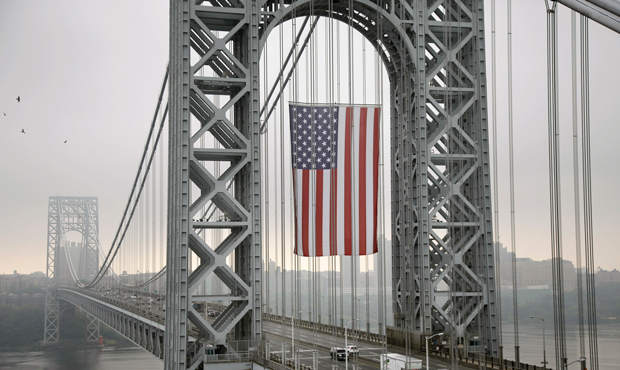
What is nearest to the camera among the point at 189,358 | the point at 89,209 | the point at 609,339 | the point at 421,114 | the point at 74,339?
the point at 189,358

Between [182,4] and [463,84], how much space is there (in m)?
14.5

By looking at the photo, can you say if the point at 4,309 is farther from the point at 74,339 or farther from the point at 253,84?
the point at 253,84

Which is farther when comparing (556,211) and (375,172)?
(375,172)

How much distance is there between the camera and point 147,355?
11119 centimetres

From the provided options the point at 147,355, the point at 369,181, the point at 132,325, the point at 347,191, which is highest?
the point at 369,181

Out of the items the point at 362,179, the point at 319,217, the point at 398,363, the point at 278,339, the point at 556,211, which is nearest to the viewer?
the point at 556,211

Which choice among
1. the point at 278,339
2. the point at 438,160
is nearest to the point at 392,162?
the point at 438,160

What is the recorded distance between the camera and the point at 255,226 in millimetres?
30047

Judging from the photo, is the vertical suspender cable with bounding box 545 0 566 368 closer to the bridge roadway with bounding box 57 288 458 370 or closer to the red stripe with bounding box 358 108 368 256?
the bridge roadway with bounding box 57 288 458 370

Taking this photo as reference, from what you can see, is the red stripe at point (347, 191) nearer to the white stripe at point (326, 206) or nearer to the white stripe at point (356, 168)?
the white stripe at point (356, 168)

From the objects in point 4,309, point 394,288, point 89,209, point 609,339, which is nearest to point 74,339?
point 4,309

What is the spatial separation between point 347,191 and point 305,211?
7.27ft

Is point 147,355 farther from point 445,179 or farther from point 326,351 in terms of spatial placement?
point 445,179

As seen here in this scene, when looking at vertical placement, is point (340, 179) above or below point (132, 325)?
above
